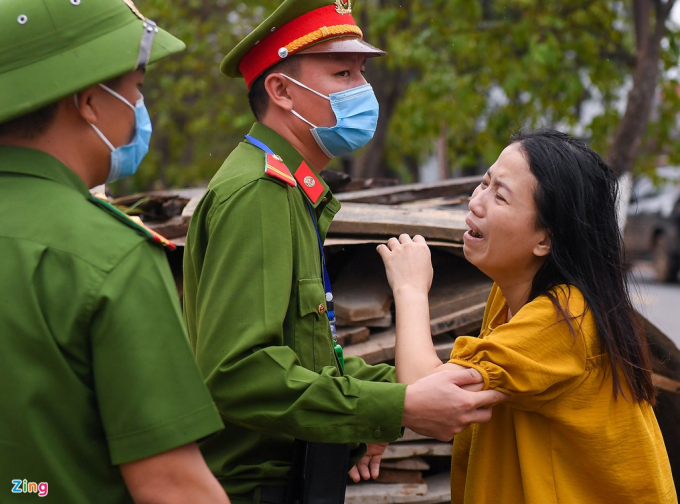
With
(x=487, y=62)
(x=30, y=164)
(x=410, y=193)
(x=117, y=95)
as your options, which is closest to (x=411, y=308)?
(x=117, y=95)

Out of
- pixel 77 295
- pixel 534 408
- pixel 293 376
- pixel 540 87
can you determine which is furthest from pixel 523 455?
pixel 540 87

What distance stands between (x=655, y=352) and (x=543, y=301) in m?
1.46

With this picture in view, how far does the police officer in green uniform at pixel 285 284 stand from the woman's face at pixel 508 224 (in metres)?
0.44

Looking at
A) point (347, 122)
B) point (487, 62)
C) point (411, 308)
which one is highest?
point (487, 62)

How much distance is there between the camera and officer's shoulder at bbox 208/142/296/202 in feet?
7.22

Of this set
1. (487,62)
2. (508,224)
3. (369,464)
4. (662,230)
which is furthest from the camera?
(662,230)

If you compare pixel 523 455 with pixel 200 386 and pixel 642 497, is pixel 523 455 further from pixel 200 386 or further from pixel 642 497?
pixel 200 386

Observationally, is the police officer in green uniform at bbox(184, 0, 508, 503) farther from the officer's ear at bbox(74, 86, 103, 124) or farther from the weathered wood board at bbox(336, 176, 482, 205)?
the weathered wood board at bbox(336, 176, 482, 205)

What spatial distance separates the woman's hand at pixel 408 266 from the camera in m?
2.50

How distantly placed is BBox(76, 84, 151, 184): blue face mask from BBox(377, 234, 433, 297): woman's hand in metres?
0.97

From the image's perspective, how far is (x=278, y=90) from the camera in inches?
99.2

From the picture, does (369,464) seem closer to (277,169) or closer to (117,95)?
(277,169)

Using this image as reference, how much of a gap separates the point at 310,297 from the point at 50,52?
1006mm

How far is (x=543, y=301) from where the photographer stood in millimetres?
2309
